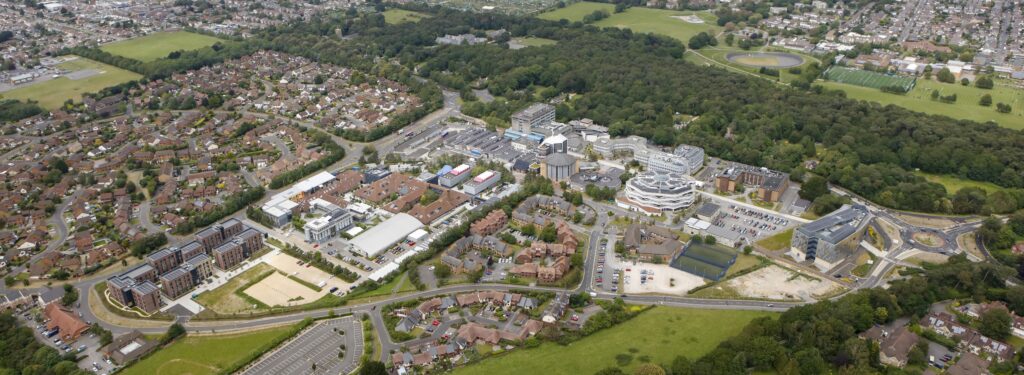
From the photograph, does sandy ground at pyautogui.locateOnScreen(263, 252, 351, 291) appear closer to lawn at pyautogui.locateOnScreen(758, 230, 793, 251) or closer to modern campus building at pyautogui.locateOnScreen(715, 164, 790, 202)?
lawn at pyautogui.locateOnScreen(758, 230, 793, 251)

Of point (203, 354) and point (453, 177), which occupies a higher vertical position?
point (453, 177)

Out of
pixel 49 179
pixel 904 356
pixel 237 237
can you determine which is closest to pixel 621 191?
pixel 904 356

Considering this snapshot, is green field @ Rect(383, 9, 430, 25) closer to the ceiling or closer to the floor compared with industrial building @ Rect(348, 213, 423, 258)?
closer to the ceiling

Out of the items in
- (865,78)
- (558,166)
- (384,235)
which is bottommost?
(384,235)

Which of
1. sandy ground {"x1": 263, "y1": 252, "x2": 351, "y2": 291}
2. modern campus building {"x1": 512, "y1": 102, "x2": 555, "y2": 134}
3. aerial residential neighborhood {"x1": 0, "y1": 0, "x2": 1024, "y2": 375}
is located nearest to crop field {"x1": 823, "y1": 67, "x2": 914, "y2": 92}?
aerial residential neighborhood {"x1": 0, "y1": 0, "x2": 1024, "y2": 375}

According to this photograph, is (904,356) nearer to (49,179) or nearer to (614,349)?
(614,349)

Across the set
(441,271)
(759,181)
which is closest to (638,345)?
(441,271)

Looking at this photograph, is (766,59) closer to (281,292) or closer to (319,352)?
(281,292)
